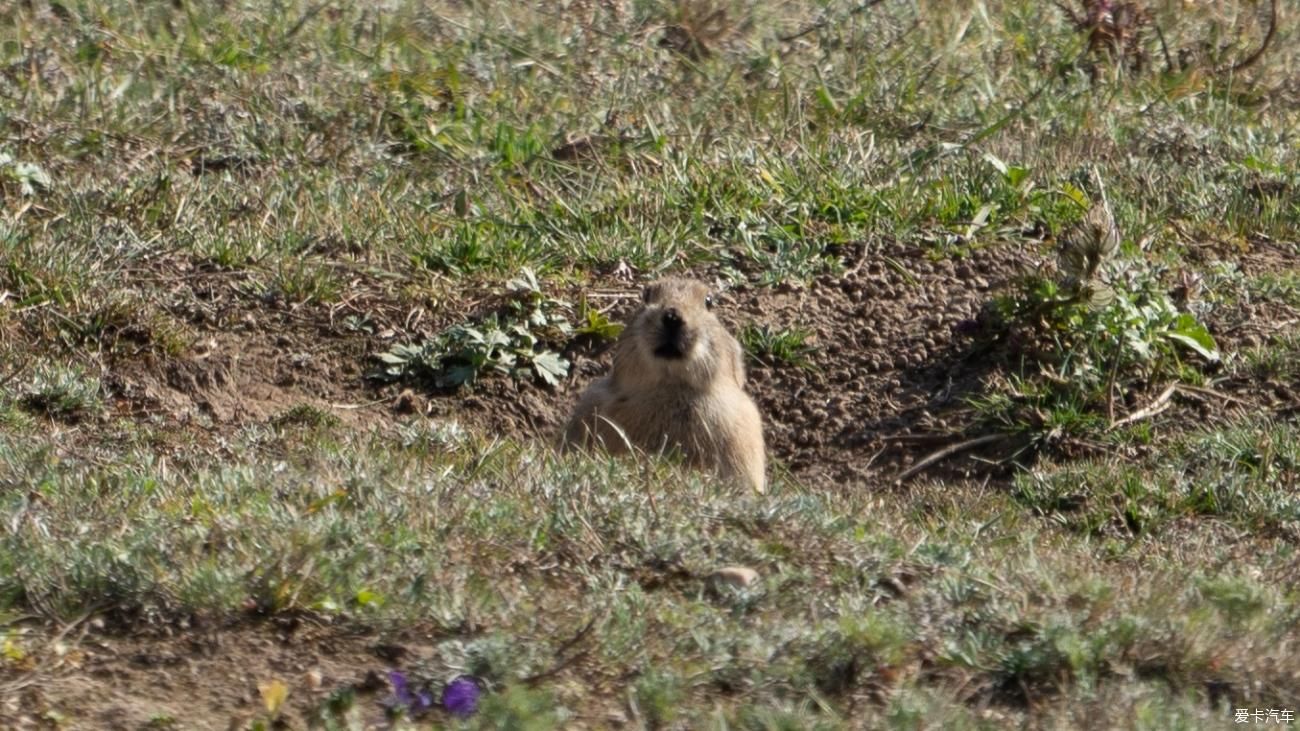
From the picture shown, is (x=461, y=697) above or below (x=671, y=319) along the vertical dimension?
above

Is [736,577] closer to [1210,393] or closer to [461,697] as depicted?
[461,697]

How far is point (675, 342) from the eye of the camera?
6262 mm

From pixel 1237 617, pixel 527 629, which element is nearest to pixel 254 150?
pixel 527 629

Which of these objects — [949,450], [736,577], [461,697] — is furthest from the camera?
[949,450]

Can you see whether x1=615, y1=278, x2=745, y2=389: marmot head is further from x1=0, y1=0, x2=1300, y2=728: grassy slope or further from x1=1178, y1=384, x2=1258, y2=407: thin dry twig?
x1=1178, y1=384, x2=1258, y2=407: thin dry twig

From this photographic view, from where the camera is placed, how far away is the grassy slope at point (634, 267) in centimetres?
388

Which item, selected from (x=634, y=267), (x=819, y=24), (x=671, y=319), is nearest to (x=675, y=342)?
(x=671, y=319)

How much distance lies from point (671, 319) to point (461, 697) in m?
2.78

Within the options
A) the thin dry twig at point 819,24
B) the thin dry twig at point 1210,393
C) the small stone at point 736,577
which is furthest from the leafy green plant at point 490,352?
the thin dry twig at point 819,24

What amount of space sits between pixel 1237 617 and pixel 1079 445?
8.49 feet

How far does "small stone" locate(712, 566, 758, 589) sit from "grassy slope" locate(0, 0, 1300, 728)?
0.21 feet

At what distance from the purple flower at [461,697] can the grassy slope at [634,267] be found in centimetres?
7

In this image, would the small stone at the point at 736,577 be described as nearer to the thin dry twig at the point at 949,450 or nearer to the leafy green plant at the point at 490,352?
the thin dry twig at the point at 949,450

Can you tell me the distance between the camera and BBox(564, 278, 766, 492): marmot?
20.5 ft
